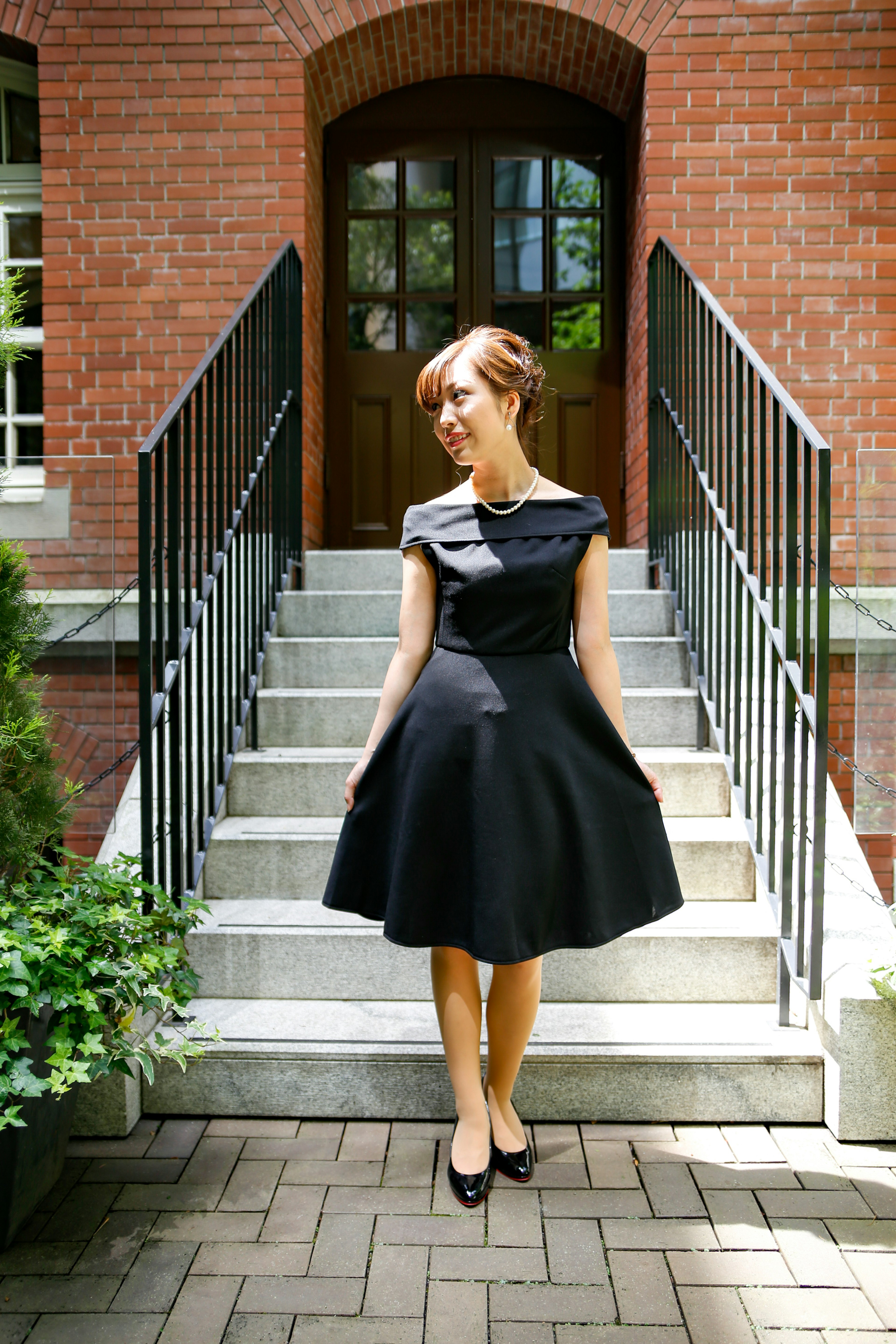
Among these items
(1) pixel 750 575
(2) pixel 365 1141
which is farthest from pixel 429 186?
(2) pixel 365 1141

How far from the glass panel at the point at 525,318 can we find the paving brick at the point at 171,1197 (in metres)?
4.09

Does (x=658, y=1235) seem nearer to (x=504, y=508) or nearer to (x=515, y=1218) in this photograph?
(x=515, y=1218)

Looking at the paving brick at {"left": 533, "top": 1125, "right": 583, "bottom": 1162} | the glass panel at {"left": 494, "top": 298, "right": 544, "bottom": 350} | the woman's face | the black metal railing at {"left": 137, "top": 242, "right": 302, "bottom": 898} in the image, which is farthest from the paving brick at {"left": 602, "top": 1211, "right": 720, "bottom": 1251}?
the glass panel at {"left": 494, "top": 298, "right": 544, "bottom": 350}

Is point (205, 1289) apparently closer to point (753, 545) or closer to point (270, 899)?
point (270, 899)

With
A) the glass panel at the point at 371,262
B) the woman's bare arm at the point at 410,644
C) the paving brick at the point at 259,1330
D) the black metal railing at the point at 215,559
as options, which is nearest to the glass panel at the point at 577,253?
the glass panel at the point at 371,262

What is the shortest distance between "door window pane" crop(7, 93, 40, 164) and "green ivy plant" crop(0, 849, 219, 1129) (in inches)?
158

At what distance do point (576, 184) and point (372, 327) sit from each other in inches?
48.7

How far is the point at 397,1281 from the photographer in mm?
1744

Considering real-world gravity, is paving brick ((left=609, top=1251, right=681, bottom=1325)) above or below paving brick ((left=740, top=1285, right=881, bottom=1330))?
above

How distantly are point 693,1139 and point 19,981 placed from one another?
4.89 feet

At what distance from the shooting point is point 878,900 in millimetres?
2537

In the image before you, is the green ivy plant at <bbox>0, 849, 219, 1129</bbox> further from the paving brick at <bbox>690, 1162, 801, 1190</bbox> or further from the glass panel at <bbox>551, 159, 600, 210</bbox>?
the glass panel at <bbox>551, 159, 600, 210</bbox>

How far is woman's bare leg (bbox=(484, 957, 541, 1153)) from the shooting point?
1.98 meters

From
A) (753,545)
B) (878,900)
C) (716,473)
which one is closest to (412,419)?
(753,545)
